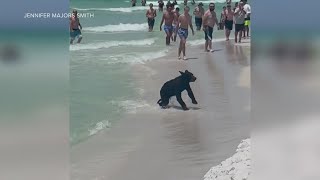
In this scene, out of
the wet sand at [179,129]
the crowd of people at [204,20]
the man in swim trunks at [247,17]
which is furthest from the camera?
the crowd of people at [204,20]

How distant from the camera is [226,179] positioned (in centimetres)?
374

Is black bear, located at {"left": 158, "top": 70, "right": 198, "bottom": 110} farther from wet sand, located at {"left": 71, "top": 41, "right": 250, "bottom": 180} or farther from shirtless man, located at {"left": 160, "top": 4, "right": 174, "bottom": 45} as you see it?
shirtless man, located at {"left": 160, "top": 4, "right": 174, "bottom": 45}

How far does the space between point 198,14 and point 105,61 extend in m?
0.70

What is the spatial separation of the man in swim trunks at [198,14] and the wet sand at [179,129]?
17cm

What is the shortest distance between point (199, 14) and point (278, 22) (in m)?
0.54

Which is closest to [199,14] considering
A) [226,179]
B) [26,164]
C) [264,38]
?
[264,38]

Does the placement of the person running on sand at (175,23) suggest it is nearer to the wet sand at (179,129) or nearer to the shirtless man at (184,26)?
the shirtless man at (184,26)

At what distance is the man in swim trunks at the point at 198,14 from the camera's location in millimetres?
4195

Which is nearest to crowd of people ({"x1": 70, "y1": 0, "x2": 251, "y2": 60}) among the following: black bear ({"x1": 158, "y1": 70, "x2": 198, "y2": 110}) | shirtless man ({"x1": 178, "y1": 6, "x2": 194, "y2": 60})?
shirtless man ({"x1": 178, "y1": 6, "x2": 194, "y2": 60})

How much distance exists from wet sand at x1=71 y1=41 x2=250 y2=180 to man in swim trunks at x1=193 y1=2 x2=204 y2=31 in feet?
0.56

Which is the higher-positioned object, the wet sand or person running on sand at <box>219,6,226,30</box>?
person running on sand at <box>219,6,226,30</box>

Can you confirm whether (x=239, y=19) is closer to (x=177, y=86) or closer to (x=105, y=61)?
(x=177, y=86)

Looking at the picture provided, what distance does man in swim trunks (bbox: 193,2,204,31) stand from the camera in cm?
420

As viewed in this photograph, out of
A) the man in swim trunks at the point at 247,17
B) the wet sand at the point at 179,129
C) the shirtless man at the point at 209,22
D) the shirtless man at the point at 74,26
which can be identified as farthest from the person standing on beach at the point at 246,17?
the shirtless man at the point at 74,26
